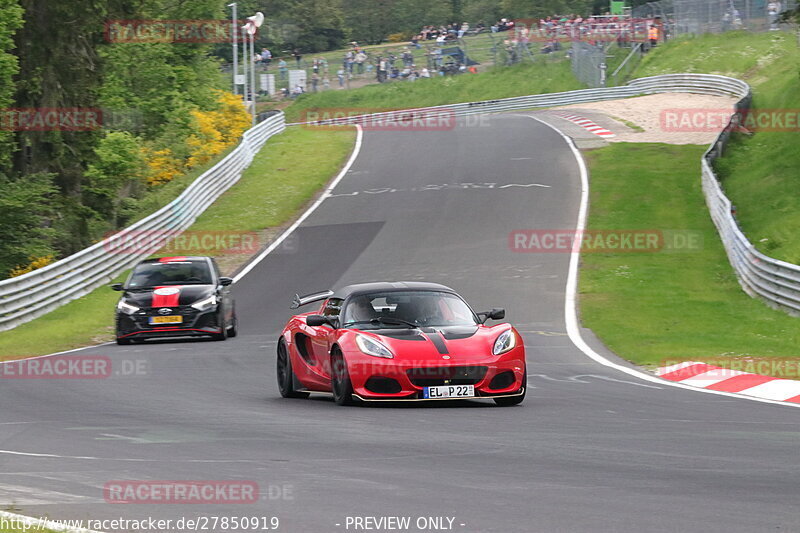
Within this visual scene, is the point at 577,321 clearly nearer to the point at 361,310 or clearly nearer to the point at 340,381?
the point at 361,310

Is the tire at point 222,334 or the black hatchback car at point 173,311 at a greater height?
the black hatchback car at point 173,311

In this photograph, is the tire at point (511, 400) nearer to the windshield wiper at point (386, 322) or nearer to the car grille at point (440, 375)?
the car grille at point (440, 375)

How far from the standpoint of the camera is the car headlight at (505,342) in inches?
466

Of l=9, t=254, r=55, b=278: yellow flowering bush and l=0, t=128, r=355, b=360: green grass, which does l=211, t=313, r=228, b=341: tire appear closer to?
l=0, t=128, r=355, b=360: green grass

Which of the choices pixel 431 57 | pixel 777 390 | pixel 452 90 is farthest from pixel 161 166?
pixel 777 390

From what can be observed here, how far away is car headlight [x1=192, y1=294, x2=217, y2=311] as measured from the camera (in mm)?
21000

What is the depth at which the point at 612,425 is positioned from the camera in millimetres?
10211

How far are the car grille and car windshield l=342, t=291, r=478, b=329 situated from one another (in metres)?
0.86

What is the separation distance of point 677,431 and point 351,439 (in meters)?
2.58

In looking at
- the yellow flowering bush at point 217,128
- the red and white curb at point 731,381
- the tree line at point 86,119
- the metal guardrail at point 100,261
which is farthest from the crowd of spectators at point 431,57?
the red and white curb at point 731,381

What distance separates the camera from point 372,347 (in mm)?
11742

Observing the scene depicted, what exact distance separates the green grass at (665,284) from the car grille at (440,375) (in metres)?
5.69

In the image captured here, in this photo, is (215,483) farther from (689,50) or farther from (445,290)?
(689,50)

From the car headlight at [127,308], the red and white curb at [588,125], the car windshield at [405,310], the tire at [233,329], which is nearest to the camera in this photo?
the car windshield at [405,310]
